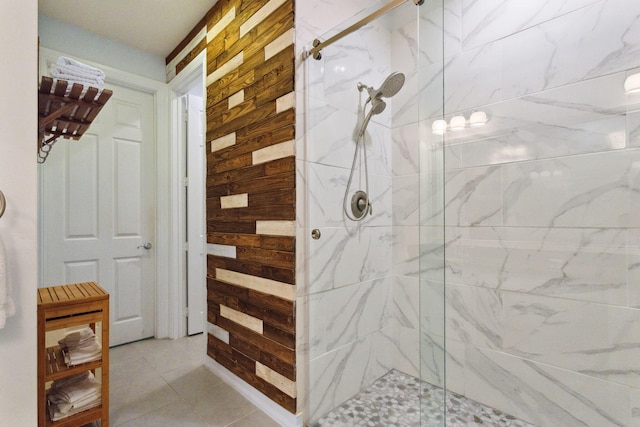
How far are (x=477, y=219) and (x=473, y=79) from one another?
2.70 ft

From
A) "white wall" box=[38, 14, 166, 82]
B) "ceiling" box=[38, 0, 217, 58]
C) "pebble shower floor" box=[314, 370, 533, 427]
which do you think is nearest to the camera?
"pebble shower floor" box=[314, 370, 533, 427]

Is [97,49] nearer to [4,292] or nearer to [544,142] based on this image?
[4,292]

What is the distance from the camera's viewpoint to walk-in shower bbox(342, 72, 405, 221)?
1.85 meters

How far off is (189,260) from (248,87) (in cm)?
173

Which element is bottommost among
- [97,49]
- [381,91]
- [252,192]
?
[252,192]

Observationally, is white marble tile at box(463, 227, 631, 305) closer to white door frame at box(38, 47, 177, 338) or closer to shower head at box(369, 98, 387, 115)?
shower head at box(369, 98, 387, 115)

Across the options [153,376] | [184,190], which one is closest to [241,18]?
[184,190]

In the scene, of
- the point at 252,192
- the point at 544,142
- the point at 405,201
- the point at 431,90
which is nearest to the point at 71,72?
the point at 252,192

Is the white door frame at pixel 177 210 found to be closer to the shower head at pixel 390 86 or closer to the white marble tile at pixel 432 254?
the shower head at pixel 390 86

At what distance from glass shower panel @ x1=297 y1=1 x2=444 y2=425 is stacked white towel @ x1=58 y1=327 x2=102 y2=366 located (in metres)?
1.05

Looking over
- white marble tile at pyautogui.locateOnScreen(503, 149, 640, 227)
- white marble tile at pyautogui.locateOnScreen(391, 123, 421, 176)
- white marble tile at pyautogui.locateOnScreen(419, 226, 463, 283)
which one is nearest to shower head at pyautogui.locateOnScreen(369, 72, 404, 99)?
white marble tile at pyautogui.locateOnScreen(391, 123, 421, 176)

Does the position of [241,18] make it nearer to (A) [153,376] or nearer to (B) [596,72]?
(B) [596,72]

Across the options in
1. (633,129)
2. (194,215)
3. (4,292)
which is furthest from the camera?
(194,215)

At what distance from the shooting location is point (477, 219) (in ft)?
5.99
